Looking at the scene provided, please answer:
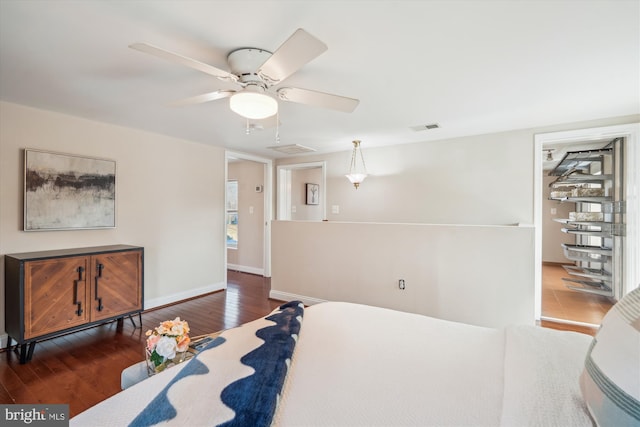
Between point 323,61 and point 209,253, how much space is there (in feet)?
11.5

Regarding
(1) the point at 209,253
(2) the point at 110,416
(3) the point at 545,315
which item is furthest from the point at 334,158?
(2) the point at 110,416

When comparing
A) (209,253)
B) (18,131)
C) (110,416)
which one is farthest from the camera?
(209,253)

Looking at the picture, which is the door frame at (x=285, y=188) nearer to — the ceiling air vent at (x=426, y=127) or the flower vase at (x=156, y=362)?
the ceiling air vent at (x=426, y=127)

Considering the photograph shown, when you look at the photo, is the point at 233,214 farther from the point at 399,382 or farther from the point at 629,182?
the point at 629,182

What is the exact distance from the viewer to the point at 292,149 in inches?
184

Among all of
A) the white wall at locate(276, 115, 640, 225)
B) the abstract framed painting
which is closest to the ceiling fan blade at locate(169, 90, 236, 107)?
the abstract framed painting

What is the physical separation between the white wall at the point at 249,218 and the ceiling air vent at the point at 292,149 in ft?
3.59

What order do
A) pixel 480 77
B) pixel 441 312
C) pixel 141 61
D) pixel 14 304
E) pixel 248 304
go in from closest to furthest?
pixel 141 61 < pixel 480 77 < pixel 14 304 < pixel 441 312 < pixel 248 304

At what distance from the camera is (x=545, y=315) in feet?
11.4

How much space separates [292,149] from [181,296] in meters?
2.71

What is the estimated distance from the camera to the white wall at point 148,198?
107 inches

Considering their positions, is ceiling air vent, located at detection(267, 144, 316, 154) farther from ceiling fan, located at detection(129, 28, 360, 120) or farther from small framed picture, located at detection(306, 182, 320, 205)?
ceiling fan, located at detection(129, 28, 360, 120)

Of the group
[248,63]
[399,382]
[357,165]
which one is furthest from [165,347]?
[357,165]

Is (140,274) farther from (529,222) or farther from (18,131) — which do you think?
(529,222)
